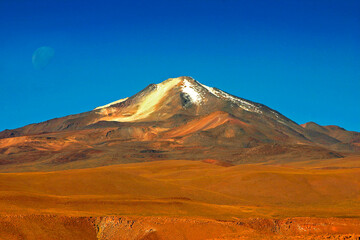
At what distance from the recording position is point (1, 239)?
29.8 meters

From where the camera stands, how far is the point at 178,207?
45.4 metres

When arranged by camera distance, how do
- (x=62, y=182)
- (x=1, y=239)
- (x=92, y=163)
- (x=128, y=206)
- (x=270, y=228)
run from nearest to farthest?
(x=1, y=239), (x=270, y=228), (x=128, y=206), (x=62, y=182), (x=92, y=163)

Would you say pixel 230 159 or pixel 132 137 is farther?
pixel 132 137

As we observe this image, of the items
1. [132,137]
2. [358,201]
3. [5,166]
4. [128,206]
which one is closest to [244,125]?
[132,137]

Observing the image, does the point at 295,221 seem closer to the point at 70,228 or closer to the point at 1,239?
the point at 70,228

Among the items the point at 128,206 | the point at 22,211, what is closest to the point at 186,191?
the point at 128,206

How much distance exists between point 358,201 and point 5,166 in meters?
110

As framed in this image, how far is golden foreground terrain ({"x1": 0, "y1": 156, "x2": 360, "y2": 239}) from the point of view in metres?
33.5

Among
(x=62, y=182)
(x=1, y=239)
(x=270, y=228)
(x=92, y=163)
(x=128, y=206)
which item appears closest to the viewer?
(x=1, y=239)

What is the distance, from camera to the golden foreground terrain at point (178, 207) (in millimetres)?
33531

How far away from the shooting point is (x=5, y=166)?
146625mm

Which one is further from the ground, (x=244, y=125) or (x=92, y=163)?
(x=244, y=125)

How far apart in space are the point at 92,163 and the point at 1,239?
115278 mm

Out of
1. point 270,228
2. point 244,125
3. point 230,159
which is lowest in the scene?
point 270,228
